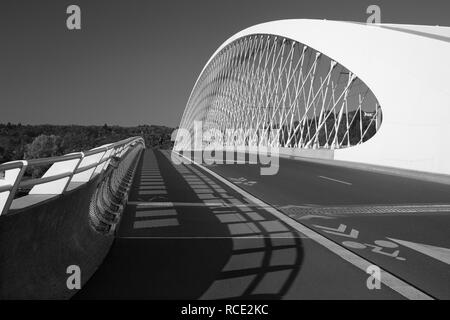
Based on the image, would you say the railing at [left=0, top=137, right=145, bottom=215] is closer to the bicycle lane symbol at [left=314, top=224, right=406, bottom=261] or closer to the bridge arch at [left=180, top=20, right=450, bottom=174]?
the bicycle lane symbol at [left=314, top=224, right=406, bottom=261]

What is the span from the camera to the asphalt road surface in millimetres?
5035

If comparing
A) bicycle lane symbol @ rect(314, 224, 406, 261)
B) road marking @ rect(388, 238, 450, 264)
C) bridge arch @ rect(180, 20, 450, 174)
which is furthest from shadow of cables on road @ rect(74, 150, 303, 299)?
bridge arch @ rect(180, 20, 450, 174)

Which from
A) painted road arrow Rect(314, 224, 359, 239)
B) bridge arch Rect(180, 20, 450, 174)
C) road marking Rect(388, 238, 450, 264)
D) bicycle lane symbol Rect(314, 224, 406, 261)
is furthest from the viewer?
bridge arch Rect(180, 20, 450, 174)

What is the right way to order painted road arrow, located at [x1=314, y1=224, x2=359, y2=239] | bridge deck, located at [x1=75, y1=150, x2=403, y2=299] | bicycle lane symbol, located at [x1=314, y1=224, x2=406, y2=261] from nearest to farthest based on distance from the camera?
bridge deck, located at [x1=75, y1=150, x2=403, y2=299] → bicycle lane symbol, located at [x1=314, y1=224, x2=406, y2=261] → painted road arrow, located at [x1=314, y1=224, x2=359, y2=239]

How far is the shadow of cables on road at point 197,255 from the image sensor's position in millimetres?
4969

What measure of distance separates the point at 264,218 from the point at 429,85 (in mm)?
14541

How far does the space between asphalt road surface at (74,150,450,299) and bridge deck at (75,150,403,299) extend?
12 mm

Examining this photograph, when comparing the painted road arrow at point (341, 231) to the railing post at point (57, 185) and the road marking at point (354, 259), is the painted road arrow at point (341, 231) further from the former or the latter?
the railing post at point (57, 185)

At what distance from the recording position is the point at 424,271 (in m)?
5.86

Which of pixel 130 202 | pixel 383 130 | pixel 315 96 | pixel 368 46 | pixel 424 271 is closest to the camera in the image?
pixel 424 271

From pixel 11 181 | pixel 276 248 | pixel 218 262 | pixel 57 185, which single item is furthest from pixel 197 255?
pixel 11 181

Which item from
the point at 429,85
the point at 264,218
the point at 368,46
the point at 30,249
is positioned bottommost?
the point at 264,218
